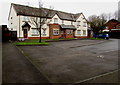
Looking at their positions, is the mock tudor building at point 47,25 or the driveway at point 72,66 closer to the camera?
the driveway at point 72,66

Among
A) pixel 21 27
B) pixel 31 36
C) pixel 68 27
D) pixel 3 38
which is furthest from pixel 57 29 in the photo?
pixel 3 38

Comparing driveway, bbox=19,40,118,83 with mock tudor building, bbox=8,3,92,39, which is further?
mock tudor building, bbox=8,3,92,39

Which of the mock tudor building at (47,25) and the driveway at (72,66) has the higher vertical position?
the mock tudor building at (47,25)

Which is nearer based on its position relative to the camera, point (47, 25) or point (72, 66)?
point (72, 66)

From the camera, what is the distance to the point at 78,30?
36031 mm

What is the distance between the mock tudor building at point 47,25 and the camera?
24.5 metres

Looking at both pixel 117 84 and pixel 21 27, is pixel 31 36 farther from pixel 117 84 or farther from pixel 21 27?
pixel 117 84

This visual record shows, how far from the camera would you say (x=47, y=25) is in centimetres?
2870

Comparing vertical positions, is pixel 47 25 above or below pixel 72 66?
above

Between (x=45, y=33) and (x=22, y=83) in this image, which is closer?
(x=22, y=83)

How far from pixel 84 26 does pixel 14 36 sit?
25.5m

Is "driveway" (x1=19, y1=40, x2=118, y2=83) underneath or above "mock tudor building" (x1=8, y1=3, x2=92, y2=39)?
underneath

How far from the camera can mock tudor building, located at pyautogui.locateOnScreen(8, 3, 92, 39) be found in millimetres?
24547

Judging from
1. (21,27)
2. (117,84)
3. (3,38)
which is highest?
(21,27)
